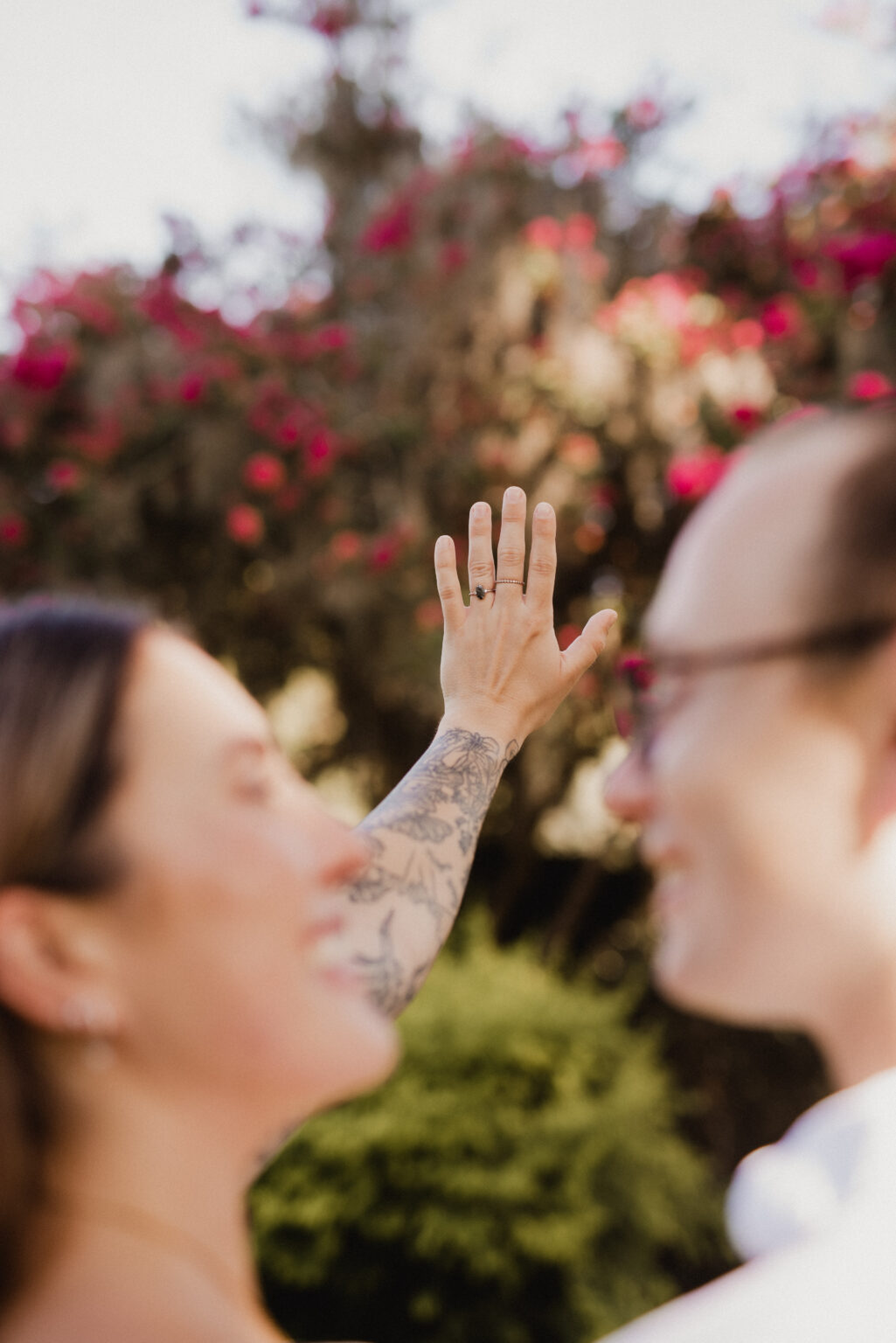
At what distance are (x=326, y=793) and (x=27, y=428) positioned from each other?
2798mm

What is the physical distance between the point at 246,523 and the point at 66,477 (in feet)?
3.02

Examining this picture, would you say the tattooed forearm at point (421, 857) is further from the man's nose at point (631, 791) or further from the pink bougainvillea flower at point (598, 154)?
the pink bougainvillea flower at point (598, 154)

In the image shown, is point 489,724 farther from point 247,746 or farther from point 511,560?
point 247,746

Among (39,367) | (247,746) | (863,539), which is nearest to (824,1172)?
(863,539)

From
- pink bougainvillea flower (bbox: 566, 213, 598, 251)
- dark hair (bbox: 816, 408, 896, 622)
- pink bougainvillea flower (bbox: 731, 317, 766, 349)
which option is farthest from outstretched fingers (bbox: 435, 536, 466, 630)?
pink bougainvillea flower (bbox: 566, 213, 598, 251)

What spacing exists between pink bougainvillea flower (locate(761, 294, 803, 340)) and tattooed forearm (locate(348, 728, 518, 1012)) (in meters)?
3.55

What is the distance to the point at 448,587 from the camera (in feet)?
6.92

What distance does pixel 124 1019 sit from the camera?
1.23 metres

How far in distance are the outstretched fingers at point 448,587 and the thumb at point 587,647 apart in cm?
23

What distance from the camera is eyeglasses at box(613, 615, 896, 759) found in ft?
3.56

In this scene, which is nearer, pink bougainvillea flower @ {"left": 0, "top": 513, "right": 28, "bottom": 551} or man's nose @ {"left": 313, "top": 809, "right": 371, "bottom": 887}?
man's nose @ {"left": 313, "top": 809, "right": 371, "bottom": 887}

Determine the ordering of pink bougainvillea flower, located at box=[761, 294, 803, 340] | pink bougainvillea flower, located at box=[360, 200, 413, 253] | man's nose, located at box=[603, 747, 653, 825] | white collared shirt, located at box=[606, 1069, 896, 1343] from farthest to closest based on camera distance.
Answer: pink bougainvillea flower, located at box=[360, 200, 413, 253]
pink bougainvillea flower, located at box=[761, 294, 803, 340]
man's nose, located at box=[603, 747, 653, 825]
white collared shirt, located at box=[606, 1069, 896, 1343]

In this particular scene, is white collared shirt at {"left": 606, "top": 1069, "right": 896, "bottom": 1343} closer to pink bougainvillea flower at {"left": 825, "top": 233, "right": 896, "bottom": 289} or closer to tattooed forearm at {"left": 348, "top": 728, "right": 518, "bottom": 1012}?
tattooed forearm at {"left": 348, "top": 728, "right": 518, "bottom": 1012}

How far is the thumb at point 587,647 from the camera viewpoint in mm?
2061
